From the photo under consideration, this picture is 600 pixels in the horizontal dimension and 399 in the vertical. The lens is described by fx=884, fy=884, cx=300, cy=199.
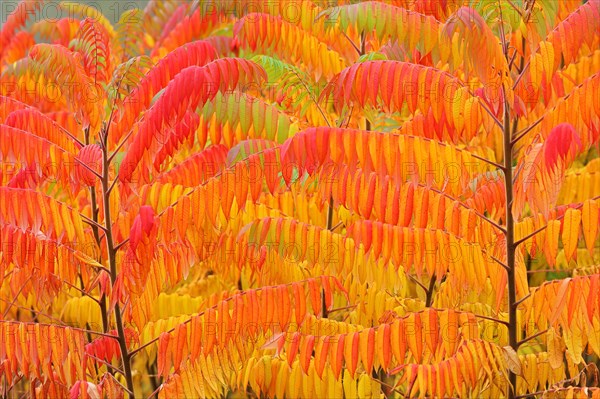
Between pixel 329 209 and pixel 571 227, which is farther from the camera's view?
pixel 329 209

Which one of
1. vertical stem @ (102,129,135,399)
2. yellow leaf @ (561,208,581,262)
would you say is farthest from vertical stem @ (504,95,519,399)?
vertical stem @ (102,129,135,399)

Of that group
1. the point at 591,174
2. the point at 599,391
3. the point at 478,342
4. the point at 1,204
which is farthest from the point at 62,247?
the point at 591,174

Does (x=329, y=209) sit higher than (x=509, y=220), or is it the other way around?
(x=329, y=209)

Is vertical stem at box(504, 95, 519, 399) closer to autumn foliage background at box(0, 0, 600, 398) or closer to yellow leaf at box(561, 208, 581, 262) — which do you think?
autumn foliage background at box(0, 0, 600, 398)

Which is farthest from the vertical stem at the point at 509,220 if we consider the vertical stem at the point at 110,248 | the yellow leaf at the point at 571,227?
the vertical stem at the point at 110,248

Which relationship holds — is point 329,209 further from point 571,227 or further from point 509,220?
point 571,227

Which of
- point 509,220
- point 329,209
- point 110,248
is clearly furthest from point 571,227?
point 110,248

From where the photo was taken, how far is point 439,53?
4.26 meters

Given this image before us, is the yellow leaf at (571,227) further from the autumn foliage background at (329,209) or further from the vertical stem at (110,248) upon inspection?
the vertical stem at (110,248)

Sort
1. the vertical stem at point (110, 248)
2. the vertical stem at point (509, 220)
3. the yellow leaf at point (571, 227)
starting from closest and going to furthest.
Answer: the yellow leaf at point (571, 227), the vertical stem at point (509, 220), the vertical stem at point (110, 248)

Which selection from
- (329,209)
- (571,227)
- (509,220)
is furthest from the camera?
(329,209)

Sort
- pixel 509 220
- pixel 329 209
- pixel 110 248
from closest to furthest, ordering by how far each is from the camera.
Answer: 1. pixel 509 220
2. pixel 110 248
3. pixel 329 209

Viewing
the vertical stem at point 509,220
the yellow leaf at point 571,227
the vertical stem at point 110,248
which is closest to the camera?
the yellow leaf at point 571,227

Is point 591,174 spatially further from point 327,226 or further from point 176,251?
point 176,251
